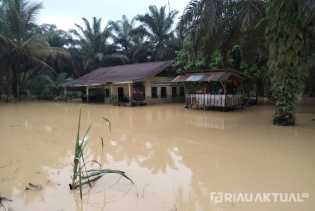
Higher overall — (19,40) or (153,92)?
(19,40)

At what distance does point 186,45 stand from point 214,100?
5.98m

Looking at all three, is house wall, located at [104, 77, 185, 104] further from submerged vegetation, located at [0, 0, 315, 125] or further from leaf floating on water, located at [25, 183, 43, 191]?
leaf floating on water, located at [25, 183, 43, 191]

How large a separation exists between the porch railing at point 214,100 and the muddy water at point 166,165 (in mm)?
5342

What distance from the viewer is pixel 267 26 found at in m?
10.3

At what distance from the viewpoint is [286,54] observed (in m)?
10.4

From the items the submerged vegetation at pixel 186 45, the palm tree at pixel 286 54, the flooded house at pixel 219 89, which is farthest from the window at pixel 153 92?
the palm tree at pixel 286 54

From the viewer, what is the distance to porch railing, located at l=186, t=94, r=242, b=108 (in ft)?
53.8

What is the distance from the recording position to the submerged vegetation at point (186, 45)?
10250mm

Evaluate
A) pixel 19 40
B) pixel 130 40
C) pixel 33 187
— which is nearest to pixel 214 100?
pixel 33 187

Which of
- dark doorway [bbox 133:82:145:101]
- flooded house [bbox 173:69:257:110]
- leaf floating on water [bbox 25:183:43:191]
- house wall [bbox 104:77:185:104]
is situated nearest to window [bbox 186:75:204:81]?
flooded house [bbox 173:69:257:110]

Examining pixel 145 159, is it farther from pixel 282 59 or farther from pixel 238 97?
pixel 238 97

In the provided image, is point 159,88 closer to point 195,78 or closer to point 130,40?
point 195,78

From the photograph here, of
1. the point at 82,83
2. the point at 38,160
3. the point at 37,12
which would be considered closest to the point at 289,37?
the point at 38,160

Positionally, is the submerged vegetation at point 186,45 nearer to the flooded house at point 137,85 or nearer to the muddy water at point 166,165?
the flooded house at point 137,85
